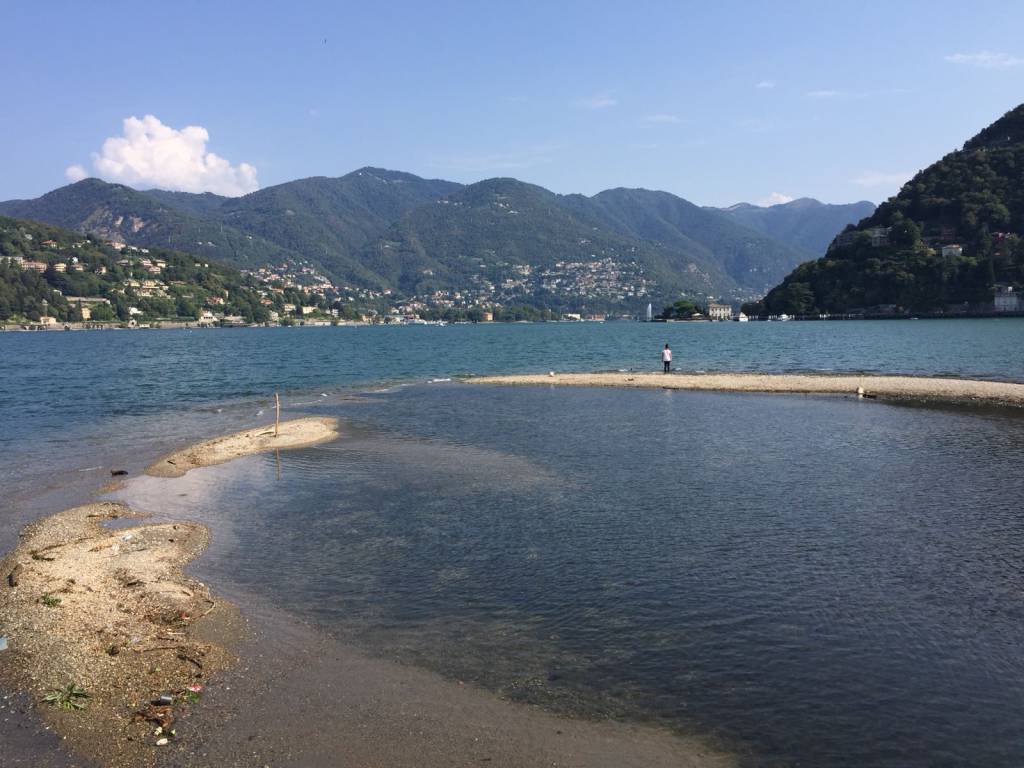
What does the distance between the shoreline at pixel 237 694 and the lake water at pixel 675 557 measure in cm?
63

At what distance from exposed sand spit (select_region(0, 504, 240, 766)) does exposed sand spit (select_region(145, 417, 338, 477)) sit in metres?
9.08

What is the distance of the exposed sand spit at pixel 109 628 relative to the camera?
9.55 meters

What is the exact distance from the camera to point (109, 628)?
12.5 meters

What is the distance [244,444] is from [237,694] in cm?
2316

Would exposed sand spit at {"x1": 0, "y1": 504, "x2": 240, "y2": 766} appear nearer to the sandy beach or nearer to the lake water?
the lake water

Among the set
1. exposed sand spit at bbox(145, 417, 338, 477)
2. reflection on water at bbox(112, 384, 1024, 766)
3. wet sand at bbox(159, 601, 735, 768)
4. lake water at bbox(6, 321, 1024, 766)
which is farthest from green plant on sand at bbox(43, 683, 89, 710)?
exposed sand spit at bbox(145, 417, 338, 477)

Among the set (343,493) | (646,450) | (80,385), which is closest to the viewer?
(343,493)

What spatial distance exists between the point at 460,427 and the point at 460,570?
21.8m

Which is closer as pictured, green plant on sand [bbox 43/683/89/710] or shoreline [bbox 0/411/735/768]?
shoreline [bbox 0/411/735/768]

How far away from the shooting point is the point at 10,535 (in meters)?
18.6

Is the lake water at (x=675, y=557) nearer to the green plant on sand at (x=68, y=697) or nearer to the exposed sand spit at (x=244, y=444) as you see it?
the exposed sand spit at (x=244, y=444)

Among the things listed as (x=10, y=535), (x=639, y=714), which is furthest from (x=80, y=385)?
(x=639, y=714)

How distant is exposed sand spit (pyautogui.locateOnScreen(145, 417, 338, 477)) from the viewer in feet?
91.4

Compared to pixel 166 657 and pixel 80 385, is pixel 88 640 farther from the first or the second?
pixel 80 385
